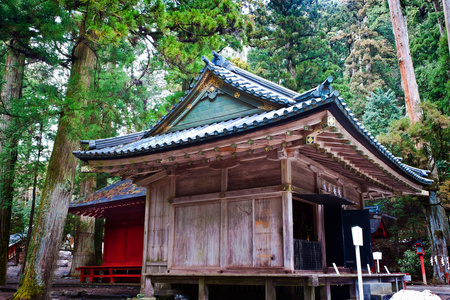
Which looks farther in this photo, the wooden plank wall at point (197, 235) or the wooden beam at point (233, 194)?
the wooden plank wall at point (197, 235)

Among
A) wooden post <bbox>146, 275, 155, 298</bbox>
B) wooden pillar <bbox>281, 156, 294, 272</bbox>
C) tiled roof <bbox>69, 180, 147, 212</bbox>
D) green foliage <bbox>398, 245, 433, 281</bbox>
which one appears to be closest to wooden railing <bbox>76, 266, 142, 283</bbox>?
tiled roof <bbox>69, 180, 147, 212</bbox>

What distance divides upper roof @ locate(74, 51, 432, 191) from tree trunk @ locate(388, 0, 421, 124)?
8666 mm

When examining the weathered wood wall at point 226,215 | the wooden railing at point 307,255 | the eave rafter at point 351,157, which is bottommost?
the wooden railing at point 307,255

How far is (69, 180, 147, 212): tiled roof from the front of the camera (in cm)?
1330

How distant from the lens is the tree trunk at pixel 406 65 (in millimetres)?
18719

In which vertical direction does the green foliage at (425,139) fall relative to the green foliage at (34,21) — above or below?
below

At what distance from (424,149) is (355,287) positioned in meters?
11.1

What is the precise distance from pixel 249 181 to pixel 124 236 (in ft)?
31.5

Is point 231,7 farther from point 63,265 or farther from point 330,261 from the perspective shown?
point 63,265

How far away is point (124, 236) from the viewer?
1584cm

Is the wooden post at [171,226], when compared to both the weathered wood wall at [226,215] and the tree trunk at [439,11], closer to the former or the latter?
the weathered wood wall at [226,215]

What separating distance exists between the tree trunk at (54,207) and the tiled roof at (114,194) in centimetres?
365

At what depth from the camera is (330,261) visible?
8.79 metres

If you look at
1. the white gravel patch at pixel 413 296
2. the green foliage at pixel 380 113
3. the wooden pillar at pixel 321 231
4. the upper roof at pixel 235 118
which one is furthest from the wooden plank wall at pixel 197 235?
the green foliage at pixel 380 113
